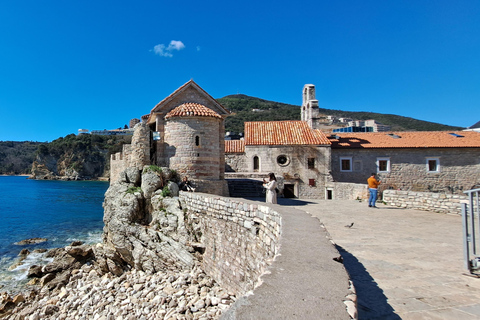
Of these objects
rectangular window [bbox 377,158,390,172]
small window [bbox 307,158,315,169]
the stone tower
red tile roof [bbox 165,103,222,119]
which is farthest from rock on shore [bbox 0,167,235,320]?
rectangular window [bbox 377,158,390,172]

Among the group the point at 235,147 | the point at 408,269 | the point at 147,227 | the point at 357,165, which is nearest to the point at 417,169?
the point at 357,165

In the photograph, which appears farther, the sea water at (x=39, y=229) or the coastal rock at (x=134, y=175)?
the sea water at (x=39, y=229)

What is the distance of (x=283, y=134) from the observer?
21984mm

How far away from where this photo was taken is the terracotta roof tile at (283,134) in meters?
21.0

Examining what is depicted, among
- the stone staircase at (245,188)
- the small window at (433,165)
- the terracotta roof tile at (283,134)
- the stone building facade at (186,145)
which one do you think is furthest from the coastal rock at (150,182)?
the small window at (433,165)

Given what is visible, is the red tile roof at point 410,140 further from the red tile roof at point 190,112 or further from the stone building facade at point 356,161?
the red tile roof at point 190,112

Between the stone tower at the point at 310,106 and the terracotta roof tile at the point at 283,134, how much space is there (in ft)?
1.99

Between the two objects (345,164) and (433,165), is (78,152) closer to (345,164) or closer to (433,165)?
(345,164)

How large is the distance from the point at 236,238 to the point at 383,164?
18.3 meters

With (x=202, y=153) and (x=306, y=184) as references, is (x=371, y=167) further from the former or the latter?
(x=202, y=153)

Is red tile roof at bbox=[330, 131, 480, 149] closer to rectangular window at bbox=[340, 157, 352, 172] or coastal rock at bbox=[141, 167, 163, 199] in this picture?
rectangular window at bbox=[340, 157, 352, 172]

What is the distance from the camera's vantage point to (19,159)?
371ft

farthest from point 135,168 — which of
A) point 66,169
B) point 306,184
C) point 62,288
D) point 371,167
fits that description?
point 66,169

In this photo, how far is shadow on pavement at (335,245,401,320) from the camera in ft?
10.1
